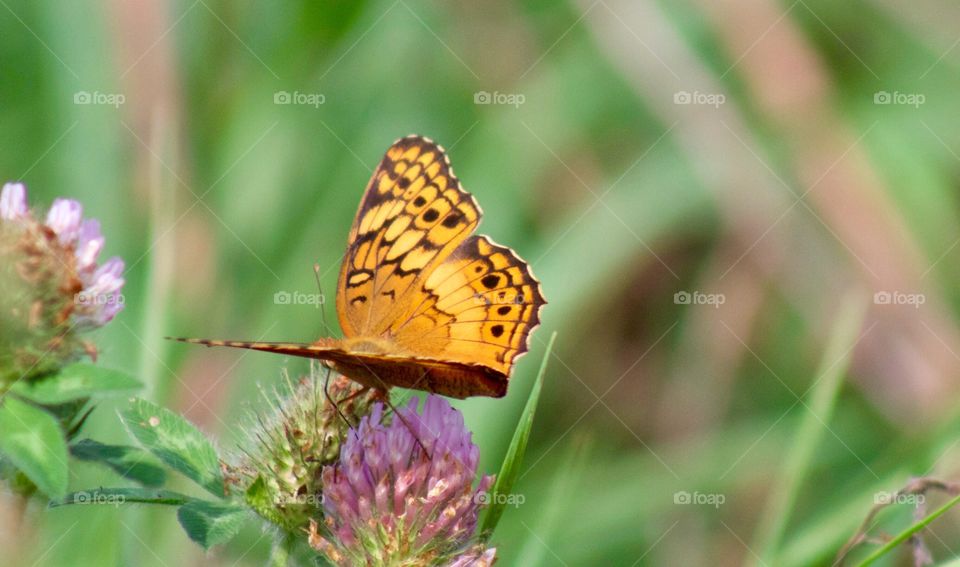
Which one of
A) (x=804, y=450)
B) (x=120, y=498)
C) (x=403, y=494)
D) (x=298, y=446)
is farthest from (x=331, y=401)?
(x=804, y=450)

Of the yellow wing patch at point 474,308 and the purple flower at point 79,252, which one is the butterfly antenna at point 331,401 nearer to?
the yellow wing patch at point 474,308

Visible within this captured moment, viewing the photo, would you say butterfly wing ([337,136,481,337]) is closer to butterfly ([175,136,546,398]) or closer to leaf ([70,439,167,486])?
butterfly ([175,136,546,398])

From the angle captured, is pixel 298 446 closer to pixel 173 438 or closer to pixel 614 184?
pixel 173 438

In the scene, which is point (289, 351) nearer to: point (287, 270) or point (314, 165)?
point (287, 270)

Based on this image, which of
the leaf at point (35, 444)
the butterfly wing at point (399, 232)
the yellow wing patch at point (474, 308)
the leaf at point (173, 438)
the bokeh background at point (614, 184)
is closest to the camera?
the leaf at point (35, 444)

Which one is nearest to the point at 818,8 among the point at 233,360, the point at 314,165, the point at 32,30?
the point at 314,165

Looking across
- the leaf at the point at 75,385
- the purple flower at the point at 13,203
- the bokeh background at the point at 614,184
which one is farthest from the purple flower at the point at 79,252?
the bokeh background at the point at 614,184

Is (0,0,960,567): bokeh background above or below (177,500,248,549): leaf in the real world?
above

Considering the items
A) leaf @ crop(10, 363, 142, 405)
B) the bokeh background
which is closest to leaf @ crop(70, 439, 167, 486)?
leaf @ crop(10, 363, 142, 405)
